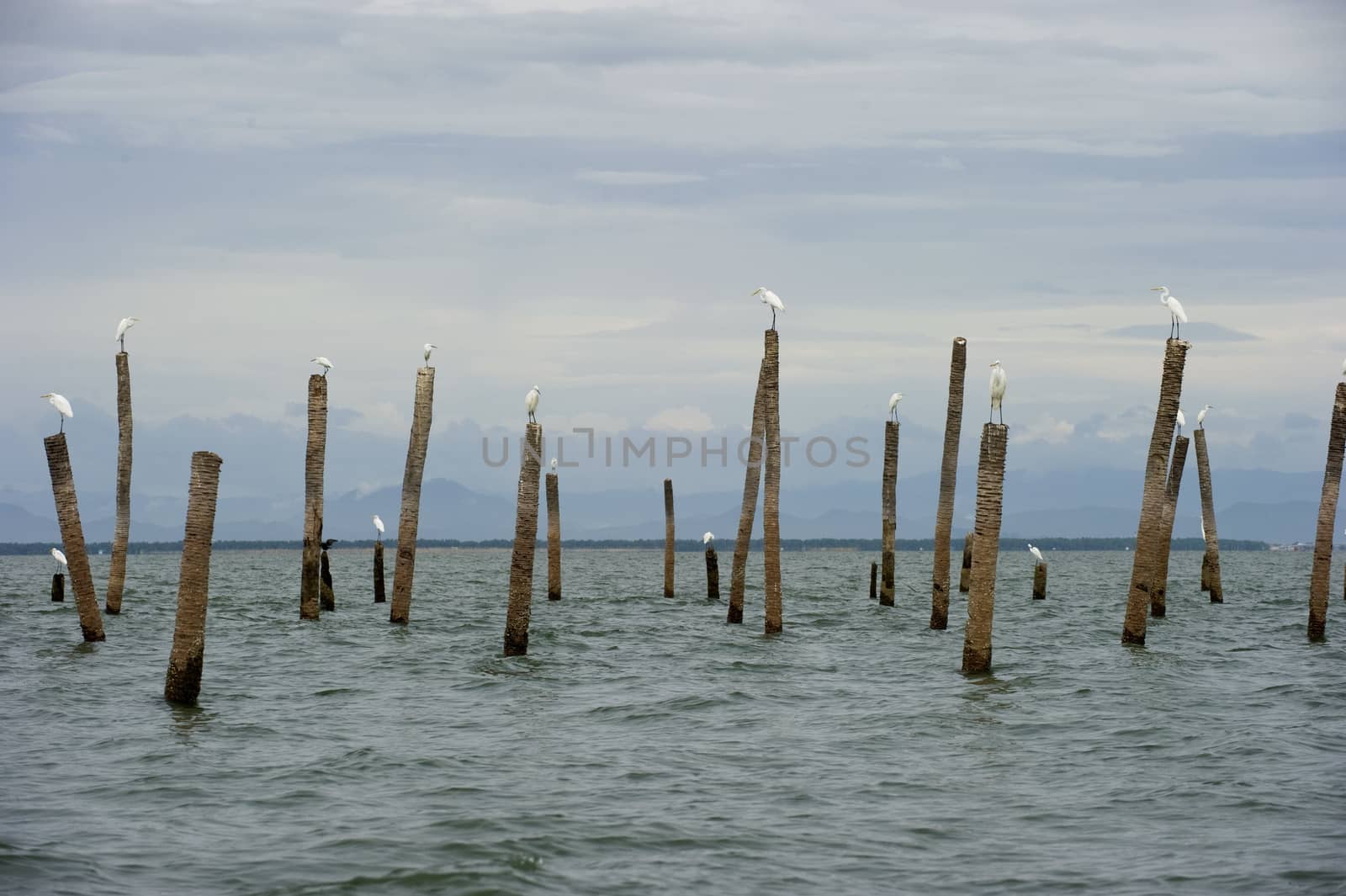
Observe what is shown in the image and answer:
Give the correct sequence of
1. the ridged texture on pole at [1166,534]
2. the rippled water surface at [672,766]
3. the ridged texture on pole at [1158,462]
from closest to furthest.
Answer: the rippled water surface at [672,766]
the ridged texture on pole at [1158,462]
the ridged texture on pole at [1166,534]

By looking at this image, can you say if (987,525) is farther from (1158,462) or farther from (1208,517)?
(1208,517)

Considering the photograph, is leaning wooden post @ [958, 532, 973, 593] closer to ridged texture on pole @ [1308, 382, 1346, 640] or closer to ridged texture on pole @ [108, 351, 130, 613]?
ridged texture on pole @ [1308, 382, 1346, 640]

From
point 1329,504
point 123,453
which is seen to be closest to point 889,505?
point 1329,504

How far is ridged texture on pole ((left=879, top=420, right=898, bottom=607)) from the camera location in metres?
30.3

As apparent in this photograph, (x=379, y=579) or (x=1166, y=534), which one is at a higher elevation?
(x=1166, y=534)

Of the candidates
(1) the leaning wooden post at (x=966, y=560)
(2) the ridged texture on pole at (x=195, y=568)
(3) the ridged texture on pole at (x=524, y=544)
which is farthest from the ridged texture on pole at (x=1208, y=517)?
(2) the ridged texture on pole at (x=195, y=568)

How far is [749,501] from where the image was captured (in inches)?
1024

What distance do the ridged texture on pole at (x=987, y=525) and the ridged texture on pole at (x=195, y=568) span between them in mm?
9753

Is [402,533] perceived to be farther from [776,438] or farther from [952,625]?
[952,625]

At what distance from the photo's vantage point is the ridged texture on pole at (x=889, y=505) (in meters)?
30.3

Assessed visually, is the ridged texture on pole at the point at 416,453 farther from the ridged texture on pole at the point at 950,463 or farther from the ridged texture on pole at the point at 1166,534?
the ridged texture on pole at the point at 1166,534

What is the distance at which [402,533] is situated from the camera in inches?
989

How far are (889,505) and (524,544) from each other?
41.8ft

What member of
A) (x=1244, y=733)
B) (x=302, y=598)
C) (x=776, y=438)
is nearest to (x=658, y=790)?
(x=1244, y=733)
